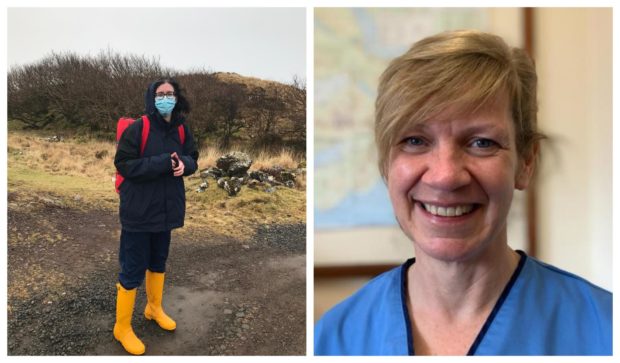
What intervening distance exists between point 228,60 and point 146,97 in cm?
22

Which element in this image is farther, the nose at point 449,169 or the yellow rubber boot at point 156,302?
the yellow rubber boot at point 156,302

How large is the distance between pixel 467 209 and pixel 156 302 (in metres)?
0.77

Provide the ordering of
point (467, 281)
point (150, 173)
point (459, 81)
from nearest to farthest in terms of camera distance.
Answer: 1. point (459, 81)
2. point (467, 281)
3. point (150, 173)

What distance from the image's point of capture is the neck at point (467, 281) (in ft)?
3.39

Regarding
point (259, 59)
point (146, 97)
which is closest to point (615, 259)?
point (259, 59)

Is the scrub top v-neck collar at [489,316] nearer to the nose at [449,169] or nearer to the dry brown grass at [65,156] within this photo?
the nose at [449,169]

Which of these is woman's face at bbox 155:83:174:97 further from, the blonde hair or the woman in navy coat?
the blonde hair

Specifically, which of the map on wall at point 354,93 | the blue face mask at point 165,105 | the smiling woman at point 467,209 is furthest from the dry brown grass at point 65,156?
the smiling woman at point 467,209

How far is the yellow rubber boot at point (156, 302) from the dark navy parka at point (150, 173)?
0.40 ft

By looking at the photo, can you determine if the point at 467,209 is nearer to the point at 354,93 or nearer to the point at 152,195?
the point at 354,93

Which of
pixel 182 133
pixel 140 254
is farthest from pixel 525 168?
pixel 140 254

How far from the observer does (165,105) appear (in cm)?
119

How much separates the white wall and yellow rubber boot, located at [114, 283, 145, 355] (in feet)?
3.48

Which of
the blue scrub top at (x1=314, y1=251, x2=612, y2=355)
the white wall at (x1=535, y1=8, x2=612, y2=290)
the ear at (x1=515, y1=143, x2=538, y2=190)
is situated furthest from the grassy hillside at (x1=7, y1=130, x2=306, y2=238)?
the white wall at (x1=535, y1=8, x2=612, y2=290)
